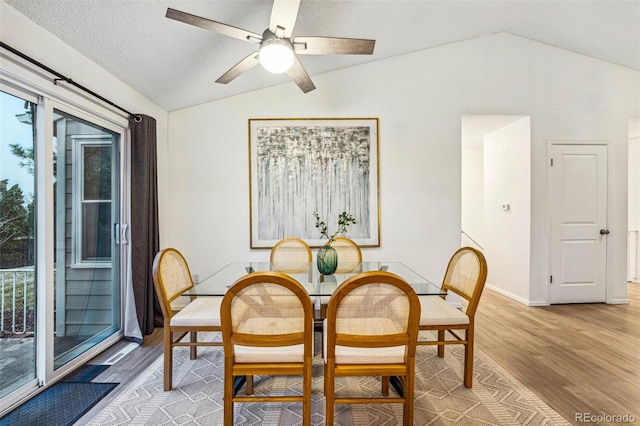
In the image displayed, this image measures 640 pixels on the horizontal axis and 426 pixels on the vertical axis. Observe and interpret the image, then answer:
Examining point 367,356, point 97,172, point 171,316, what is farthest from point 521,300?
point 97,172

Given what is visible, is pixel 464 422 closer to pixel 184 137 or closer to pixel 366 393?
pixel 366 393

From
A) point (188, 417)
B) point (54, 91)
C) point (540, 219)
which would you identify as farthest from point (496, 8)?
point (188, 417)

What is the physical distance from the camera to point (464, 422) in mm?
1708

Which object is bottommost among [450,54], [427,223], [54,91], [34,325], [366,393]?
[366,393]

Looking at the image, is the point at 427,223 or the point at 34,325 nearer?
the point at 34,325

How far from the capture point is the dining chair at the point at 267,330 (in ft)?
4.54

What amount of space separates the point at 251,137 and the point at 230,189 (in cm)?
65

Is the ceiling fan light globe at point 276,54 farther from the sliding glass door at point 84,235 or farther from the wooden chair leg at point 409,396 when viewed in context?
the wooden chair leg at point 409,396

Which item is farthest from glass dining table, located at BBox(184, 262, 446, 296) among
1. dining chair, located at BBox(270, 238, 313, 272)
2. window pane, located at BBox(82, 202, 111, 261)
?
window pane, located at BBox(82, 202, 111, 261)

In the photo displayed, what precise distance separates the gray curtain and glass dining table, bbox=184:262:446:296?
37.9 inches

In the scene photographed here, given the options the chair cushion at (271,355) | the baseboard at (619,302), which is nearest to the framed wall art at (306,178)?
the chair cushion at (271,355)

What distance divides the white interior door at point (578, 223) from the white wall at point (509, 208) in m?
0.30

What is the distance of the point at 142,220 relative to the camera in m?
2.90

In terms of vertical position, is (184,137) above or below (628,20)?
below
